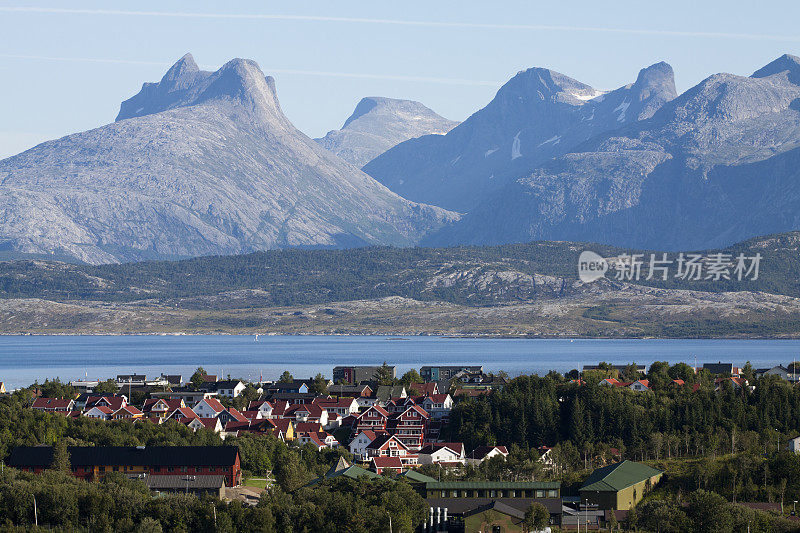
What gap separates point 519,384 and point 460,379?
36.8m

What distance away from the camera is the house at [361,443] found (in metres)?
106

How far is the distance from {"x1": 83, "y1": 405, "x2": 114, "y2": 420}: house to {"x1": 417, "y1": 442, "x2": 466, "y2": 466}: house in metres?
33.8

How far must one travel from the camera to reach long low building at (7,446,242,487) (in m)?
89.9

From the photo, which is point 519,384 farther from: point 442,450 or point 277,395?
point 277,395

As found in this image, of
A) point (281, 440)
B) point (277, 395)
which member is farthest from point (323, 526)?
point (277, 395)

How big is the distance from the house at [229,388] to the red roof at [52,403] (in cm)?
1840

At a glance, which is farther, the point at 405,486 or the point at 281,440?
the point at 281,440

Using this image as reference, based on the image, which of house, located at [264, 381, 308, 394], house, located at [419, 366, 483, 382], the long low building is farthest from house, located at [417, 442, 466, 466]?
house, located at [419, 366, 483, 382]

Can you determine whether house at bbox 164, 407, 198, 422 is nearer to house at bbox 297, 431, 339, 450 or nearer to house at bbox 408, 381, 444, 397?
house at bbox 297, 431, 339, 450

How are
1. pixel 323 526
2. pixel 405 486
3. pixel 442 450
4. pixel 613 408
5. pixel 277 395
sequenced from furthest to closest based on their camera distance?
1. pixel 277 395
2. pixel 613 408
3. pixel 442 450
4. pixel 405 486
5. pixel 323 526

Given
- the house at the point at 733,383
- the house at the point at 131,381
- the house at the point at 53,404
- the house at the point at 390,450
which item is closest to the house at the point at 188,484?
the house at the point at 390,450

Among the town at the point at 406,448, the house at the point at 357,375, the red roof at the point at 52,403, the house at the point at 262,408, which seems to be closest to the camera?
the town at the point at 406,448

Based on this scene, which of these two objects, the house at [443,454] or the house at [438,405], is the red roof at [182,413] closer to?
the house at [438,405]

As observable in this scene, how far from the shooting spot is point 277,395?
136 meters
